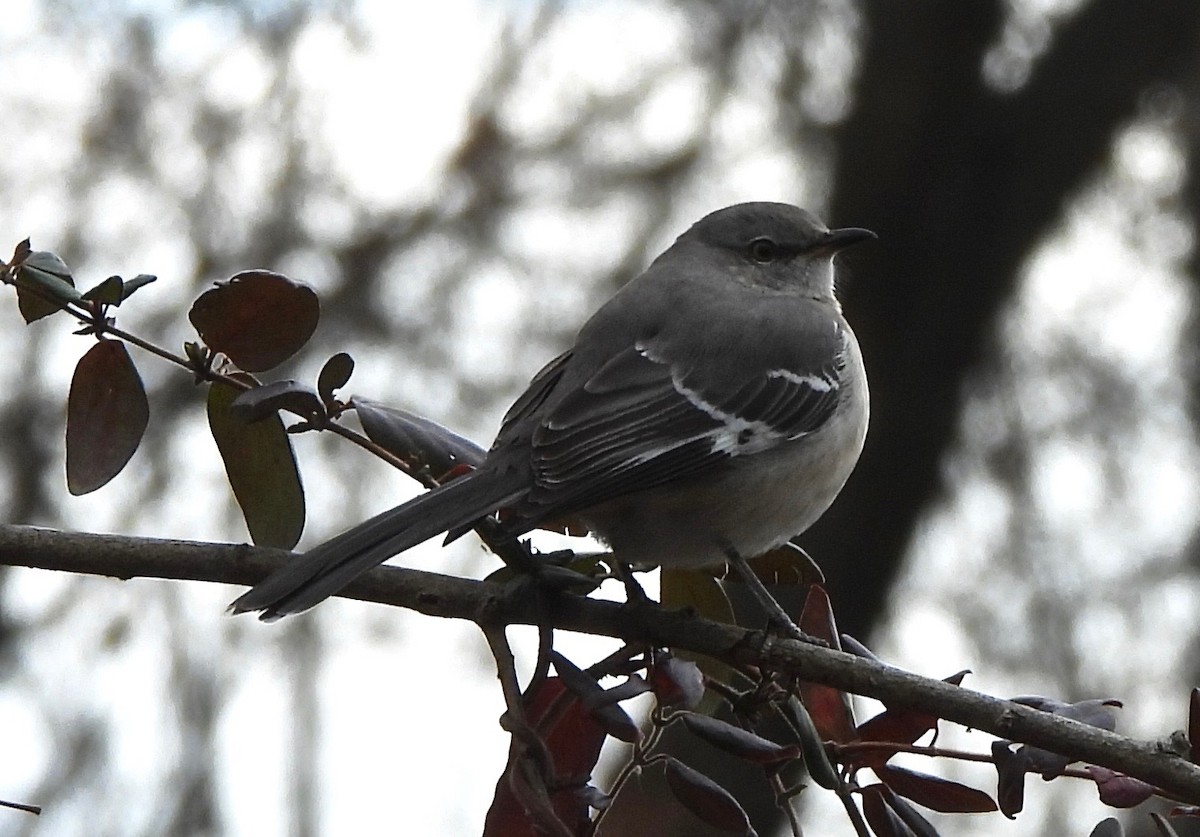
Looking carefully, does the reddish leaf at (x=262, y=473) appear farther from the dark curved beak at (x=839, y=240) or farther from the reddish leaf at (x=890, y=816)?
the dark curved beak at (x=839, y=240)

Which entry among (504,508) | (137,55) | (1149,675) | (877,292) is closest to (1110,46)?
(877,292)

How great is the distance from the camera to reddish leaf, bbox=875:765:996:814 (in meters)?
1.95

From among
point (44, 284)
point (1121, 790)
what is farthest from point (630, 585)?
point (44, 284)

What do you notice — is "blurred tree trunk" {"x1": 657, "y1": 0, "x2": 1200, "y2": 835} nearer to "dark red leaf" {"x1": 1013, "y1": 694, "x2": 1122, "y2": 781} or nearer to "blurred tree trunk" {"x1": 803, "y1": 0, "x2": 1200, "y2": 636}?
"blurred tree trunk" {"x1": 803, "y1": 0, "x2": 1200, "y2": 636}

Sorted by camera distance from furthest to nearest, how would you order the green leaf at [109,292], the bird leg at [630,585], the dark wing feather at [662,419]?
the dark wing feather at [662,419]
the bird leg at [630,585]
the green leaf at [109,292]

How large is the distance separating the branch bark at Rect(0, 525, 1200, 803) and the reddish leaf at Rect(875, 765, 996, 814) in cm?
9

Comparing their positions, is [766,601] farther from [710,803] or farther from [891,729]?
[710,803]

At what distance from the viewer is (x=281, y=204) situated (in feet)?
22.3

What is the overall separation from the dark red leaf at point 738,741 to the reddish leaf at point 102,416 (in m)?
0.89

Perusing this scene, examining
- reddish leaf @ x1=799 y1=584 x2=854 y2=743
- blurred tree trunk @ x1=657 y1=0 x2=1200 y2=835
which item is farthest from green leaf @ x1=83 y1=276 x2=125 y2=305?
blurred tree trunk @ x1=657 y1=0 x2=1200 y2=835

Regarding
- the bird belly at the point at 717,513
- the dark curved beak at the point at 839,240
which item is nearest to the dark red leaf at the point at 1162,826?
the bird belly at the point at 717,513

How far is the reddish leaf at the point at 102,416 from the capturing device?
2146mm

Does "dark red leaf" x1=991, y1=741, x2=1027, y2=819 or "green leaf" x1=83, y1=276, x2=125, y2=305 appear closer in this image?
"dark red leaf" x1=991, y1=741, x2=1027, y2=819

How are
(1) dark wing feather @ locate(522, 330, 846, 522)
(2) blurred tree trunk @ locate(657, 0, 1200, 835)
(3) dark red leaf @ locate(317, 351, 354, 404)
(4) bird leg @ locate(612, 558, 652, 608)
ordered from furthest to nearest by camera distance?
(2) blurred tree trunk @ locate(657, 0, 1200, 835), (1) dark wing feather @ locate(522, 330, 846, 522), (4) bird leg @ locate(612, 558, 652, 608), (3) dark red leaf @ locate(317, 351, 354, 404)
